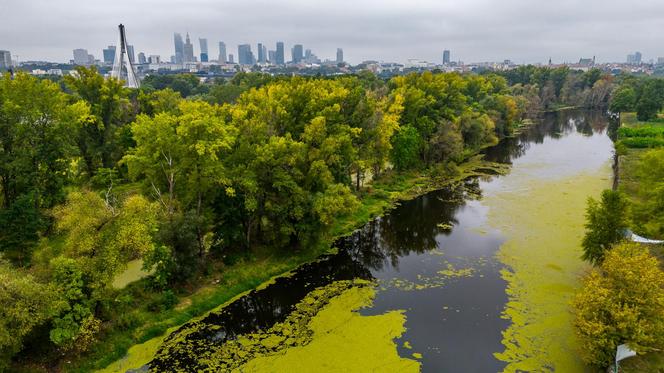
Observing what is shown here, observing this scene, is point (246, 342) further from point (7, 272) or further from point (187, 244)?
point (7, 272)

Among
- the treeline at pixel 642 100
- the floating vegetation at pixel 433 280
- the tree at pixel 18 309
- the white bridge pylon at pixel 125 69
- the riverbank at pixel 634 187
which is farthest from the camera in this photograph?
the white bridge pylon at pixel 125 69

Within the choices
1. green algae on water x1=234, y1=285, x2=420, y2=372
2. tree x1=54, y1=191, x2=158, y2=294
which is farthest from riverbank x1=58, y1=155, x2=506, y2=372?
green algae on water x1=234, y1=285, x2=420, y2=372

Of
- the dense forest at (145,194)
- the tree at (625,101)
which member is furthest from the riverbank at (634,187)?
the tree at (625,101)

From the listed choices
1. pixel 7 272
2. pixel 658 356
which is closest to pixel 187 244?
pixel 7 272

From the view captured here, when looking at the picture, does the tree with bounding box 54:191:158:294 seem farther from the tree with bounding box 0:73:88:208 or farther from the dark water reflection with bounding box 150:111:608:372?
the tree with bounding box 0:73:88:208

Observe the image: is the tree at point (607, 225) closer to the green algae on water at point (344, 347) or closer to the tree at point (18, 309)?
the green algae on water at point (344, 347)

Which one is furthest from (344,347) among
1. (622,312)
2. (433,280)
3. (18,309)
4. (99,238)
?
(18,309)
